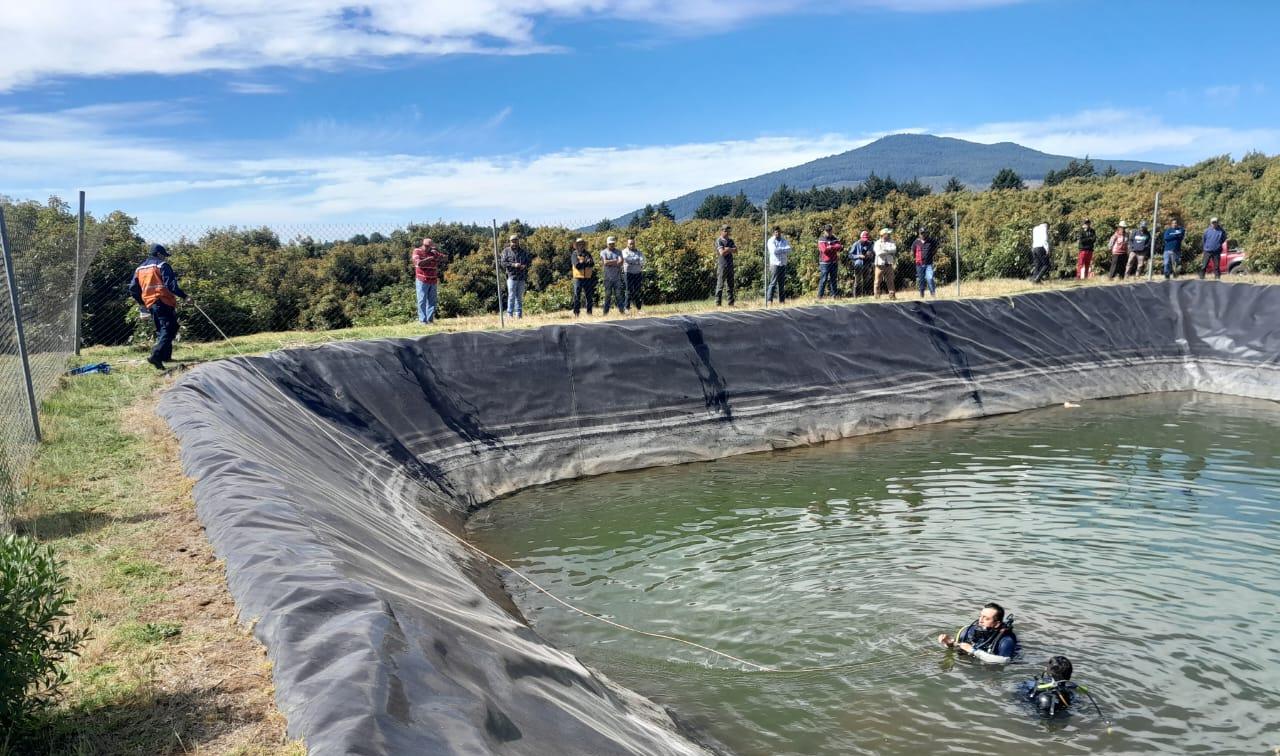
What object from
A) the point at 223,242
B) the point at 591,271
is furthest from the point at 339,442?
the point at 223,242

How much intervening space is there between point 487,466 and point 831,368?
8135 millimetres

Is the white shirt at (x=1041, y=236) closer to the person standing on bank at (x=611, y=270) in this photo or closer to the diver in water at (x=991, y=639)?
the person standing on bank at (x=611, y=270)

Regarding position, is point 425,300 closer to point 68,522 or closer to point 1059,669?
point 68,522

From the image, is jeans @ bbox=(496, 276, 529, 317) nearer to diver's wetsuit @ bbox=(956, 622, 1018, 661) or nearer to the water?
the water

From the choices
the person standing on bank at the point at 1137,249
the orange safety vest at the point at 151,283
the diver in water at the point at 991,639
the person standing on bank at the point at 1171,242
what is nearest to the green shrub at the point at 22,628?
the diver in water at the point at 991,639

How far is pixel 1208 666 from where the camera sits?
8.15m

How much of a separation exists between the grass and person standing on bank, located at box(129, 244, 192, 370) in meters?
2.38

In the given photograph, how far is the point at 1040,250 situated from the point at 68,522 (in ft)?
83.3

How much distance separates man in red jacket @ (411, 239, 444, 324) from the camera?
19.4 m

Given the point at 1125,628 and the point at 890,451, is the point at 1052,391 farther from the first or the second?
the point at 1125,628

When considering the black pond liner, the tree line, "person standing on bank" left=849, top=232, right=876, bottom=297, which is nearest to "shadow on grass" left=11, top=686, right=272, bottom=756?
the black pond liner

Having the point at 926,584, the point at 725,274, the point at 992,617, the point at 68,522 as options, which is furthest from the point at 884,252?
the point at 68,522

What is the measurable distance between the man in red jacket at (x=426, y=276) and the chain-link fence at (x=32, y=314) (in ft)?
20.5

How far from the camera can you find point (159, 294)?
14.2m
